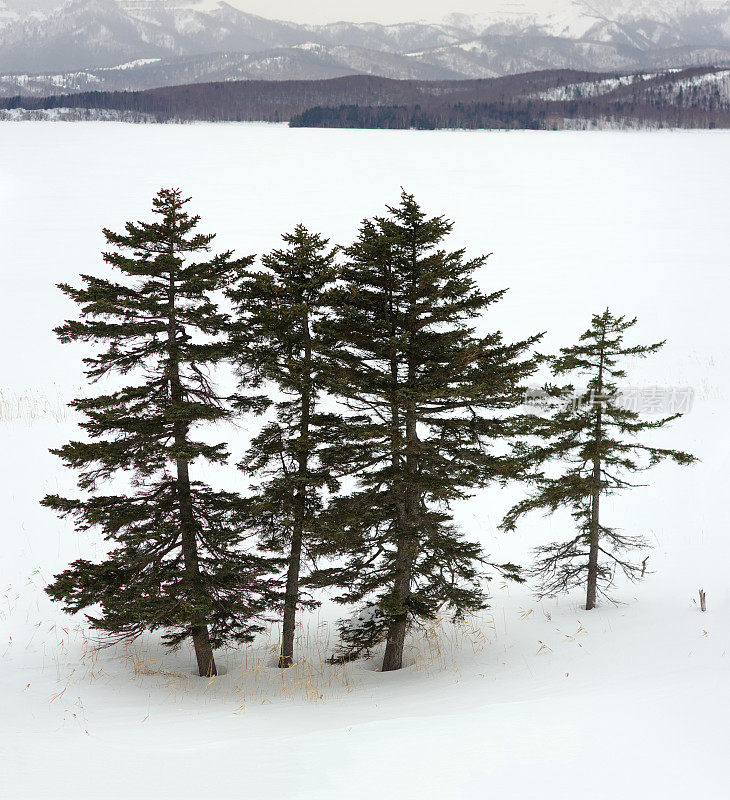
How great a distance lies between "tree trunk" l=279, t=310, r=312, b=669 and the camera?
10242mm

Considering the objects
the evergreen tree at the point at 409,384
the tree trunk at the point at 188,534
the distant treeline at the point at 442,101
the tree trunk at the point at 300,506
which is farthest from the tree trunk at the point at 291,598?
the distant treeline at the point at 442,101

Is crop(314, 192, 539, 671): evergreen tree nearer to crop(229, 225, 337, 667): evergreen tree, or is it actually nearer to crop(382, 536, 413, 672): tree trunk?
crop(382, 536, 413, 672): tree trunk

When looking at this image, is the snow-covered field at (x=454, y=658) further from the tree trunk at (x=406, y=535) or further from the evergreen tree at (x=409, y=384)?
the evergreen tree at (x=409, y=384)

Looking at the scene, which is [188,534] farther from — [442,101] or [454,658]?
[442,101]

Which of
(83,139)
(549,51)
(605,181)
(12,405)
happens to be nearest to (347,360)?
(12,405)

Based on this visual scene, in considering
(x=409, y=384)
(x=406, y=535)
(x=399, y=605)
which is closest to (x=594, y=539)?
(x=406, y=535)

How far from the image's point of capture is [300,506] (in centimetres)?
1041

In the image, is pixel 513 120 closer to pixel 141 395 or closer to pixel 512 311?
pixel 512 311

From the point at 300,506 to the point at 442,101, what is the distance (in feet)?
246

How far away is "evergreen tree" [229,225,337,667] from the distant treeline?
69.2 meters

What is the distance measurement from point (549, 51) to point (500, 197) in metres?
72.4

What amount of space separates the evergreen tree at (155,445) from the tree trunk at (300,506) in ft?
1.95

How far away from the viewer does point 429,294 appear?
33.7ft

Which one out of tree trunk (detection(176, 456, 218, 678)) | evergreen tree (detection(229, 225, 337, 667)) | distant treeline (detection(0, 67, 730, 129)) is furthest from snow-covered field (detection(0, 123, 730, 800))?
distant treeline (detection(0, 67, 730, 129))
